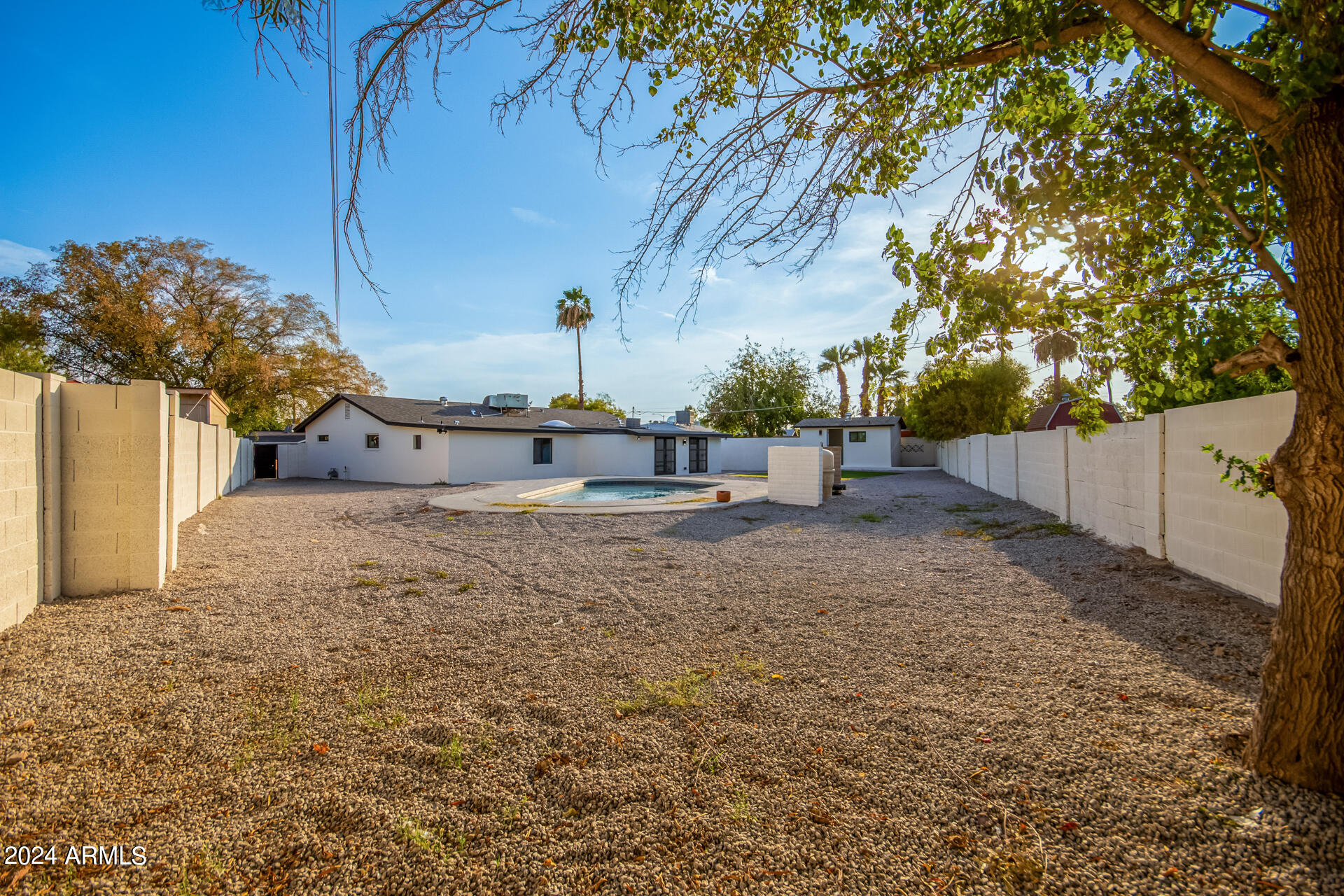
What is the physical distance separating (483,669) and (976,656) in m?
3.25

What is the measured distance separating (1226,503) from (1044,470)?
6430 millimetres

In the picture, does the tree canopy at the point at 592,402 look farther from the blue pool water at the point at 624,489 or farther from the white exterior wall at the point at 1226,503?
the white exterior wall at the point at 1226,503

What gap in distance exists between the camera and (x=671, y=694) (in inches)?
125

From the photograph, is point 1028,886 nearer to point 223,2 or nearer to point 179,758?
point 179,758

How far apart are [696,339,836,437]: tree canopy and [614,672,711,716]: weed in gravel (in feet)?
124

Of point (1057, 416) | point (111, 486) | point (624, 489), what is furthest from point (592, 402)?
point (111, 486)

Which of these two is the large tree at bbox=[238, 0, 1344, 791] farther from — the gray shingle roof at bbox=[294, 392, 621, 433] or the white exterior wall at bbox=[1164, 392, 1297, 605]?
the gray shingle roof at bbox=[294, 392, 621, 433]

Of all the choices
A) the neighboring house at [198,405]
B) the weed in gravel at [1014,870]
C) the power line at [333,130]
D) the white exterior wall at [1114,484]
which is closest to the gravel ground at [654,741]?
the weed in gravel at [1014,870]

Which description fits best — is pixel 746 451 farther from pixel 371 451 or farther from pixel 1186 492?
pixel 1186 492

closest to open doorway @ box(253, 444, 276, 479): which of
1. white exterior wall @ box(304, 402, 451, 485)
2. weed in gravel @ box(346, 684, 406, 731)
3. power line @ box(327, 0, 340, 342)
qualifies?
white exterior wall @ box(304, 402, 451, 485)

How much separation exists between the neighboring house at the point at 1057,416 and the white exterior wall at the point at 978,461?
4.87 ft

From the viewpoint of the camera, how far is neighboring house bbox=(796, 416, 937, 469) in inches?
1235

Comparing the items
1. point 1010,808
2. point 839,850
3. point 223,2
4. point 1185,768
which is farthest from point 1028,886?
point 223,2

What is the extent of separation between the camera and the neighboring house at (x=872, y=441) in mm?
31359
